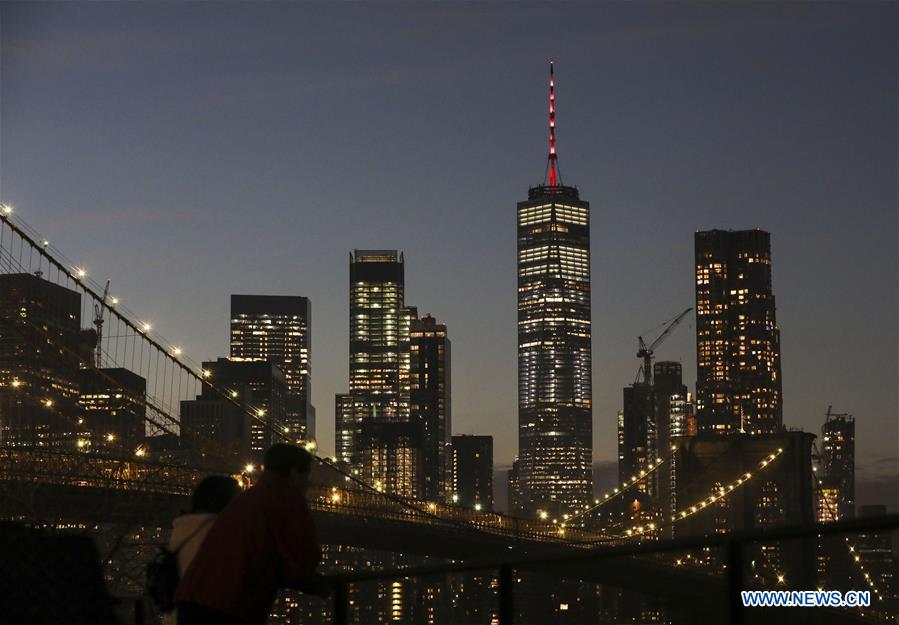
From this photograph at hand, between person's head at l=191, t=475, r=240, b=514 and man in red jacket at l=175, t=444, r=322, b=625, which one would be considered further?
person's head at l=191, t=475, r=240, b=514

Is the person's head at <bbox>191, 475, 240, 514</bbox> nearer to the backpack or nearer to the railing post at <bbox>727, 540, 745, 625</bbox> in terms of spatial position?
the backpack

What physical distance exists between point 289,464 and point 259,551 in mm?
373

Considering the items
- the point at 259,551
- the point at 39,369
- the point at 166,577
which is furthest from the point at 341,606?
the point at 39,369

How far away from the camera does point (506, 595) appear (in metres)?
7.18

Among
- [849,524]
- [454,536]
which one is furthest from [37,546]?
[454,536]

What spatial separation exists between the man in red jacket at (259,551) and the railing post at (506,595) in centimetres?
101

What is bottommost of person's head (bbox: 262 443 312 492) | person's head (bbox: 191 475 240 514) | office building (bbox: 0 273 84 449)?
person's head (bbox: 191 475 240 514)

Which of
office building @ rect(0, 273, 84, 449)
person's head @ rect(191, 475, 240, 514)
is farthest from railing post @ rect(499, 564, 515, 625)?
office building @ rect(0, 273, 84, 449)

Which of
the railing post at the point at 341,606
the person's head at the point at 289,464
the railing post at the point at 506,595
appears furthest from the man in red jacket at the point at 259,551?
the railing post at the point at 341,606

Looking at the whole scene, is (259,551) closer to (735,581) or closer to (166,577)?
(166,577)

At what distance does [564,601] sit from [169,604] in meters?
1.83

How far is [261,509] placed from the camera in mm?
6453

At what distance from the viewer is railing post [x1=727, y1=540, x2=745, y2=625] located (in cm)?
609

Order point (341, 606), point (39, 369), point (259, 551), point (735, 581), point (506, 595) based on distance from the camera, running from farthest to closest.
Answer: point (39, 369)
point (341, 606)
point (506, 595)
point (259, 551)
point (735, 581)
